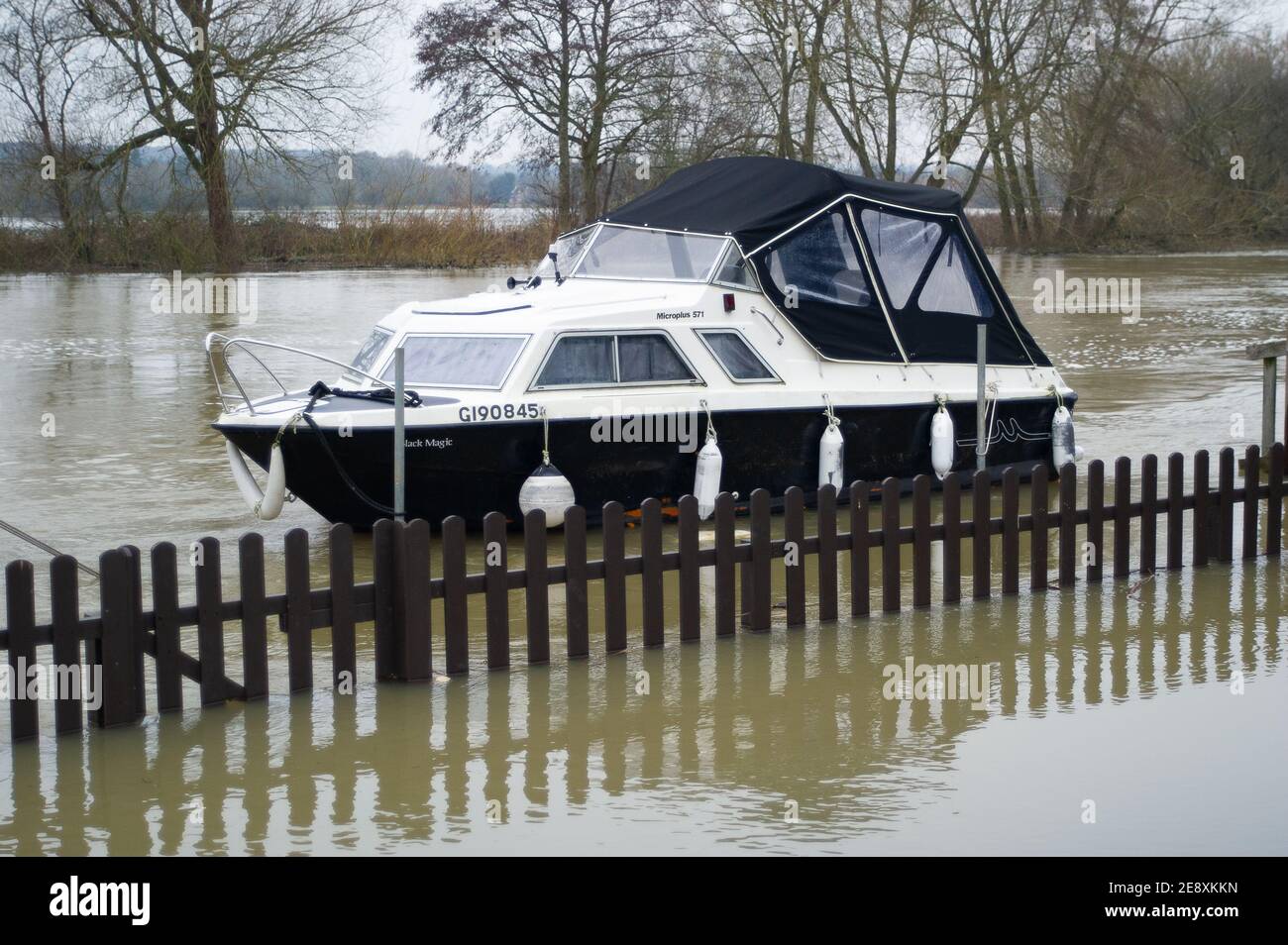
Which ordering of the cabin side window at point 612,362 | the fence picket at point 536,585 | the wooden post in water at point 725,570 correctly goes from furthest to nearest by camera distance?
the cabin side window at point 612,362 → the wooden post in water at point 725,570 → the fence picket at point 536,585

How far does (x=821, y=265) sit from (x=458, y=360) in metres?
3.18

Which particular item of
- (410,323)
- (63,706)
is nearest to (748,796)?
(63,706)

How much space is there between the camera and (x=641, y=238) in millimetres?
12664

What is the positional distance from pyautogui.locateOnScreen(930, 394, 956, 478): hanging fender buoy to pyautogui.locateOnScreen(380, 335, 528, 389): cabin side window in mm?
3524

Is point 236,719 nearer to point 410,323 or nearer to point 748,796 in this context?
point 748,796

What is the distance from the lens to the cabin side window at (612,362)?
1095 cm

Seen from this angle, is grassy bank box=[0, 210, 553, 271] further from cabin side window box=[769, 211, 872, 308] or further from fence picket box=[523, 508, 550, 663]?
fence picket box=[523, 508, 550, 663]

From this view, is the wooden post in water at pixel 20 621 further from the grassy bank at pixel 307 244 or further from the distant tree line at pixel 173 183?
the grassy bank at pixel 307 244

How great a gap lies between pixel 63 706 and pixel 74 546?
14.6 ft

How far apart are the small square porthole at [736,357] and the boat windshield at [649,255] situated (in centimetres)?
52

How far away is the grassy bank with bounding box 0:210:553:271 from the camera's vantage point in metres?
38.0

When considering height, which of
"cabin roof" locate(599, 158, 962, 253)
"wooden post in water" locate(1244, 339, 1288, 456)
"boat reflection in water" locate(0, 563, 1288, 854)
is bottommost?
"boat reflection in water" locate(0, 563, 1288, 854)

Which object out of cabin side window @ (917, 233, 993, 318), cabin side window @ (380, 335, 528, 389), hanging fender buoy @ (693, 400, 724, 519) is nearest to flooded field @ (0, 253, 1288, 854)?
cabin side window @ (380, 335, 528, 389)

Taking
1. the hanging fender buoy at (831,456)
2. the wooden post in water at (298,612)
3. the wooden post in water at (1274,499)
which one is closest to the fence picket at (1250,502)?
the wooden post in water at (1274,499)
